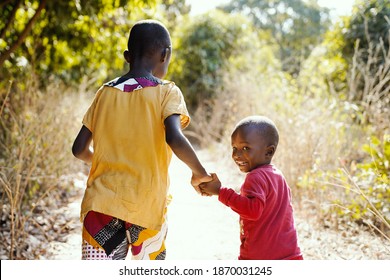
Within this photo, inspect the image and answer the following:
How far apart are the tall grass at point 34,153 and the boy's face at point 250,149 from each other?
1.84 meters

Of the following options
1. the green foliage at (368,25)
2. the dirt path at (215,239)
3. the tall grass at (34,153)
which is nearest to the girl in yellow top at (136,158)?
the dirt path at (215,239)

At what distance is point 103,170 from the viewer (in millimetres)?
1959

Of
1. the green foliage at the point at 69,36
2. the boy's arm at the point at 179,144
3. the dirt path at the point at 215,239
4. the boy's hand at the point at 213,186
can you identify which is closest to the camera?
the boy's arm at the point at 179,144

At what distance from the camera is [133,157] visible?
1925 millimetres

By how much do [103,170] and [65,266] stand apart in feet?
1.69

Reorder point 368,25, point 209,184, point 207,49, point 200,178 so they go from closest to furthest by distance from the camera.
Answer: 1. point 200,178
2. point 209,184
3. point 368,25
4. point 207,49

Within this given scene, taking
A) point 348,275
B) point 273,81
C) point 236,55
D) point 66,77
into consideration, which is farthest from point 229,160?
point 236,55

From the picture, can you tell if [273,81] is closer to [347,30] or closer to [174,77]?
[347,30]

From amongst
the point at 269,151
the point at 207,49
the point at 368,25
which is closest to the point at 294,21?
the point at 207,49

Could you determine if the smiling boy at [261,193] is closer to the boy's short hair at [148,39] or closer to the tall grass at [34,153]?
the boy's short hair at [148,39]

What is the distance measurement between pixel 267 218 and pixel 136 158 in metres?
0.59

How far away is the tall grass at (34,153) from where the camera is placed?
3707 mm

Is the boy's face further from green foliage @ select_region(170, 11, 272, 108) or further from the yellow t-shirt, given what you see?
green foliage @ select_region(170, 11, 272, 108)

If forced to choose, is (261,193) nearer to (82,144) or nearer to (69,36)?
(82,144)
